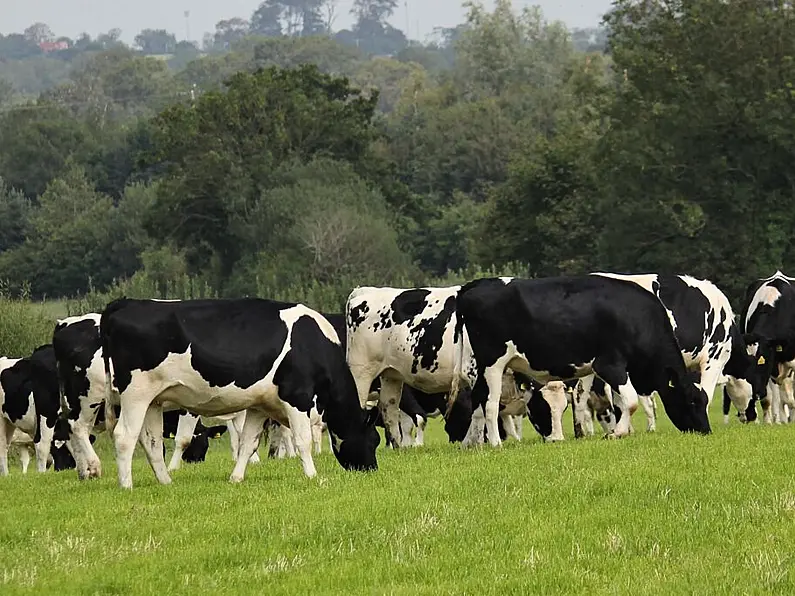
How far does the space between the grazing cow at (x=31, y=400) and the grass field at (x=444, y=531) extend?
6.68 metres

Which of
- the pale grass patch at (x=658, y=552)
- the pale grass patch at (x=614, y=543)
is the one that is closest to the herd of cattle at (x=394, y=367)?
the pale grass patch at (x=614, y=543)

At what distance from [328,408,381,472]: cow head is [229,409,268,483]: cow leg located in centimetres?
88

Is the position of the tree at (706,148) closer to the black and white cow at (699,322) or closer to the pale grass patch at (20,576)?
the black and white cow at (699,322)

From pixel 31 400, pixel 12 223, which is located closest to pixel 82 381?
pixel 31 400

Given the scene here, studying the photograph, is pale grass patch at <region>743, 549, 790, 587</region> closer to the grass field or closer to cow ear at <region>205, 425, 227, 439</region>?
the grass field

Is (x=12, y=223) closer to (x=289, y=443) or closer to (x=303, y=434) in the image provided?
(x=289, y=443)

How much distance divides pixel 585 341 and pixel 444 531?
836 centimetres

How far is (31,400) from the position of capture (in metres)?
24.8

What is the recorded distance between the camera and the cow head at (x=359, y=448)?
16672 millimetres

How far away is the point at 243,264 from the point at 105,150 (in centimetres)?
5690

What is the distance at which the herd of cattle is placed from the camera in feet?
52.2

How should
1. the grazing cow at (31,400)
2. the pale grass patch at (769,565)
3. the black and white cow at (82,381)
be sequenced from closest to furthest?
the pale grass patch at (769,565), the black and white cow at (82,381), the grazing cow at (31,400)

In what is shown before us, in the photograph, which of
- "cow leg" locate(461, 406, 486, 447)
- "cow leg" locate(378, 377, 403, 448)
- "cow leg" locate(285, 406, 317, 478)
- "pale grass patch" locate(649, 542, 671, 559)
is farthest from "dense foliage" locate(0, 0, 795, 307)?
"pale grass patch" locate(649, 542, 671, 559)

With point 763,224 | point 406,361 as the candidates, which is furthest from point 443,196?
point 406,361
